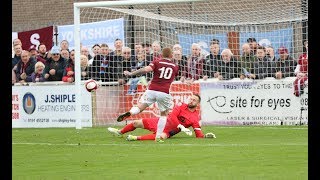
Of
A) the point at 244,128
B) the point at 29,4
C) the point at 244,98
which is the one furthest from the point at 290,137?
the point at 29,4

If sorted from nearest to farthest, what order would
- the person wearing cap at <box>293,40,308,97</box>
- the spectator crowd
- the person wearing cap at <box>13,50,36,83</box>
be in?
the person wearing cap at <box>293,40,308,97</box> → the spectator crowd → the person wearing cap at <box>13,50,36,83</box>

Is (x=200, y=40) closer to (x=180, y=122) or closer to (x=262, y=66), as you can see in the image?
(x=262, y=66)

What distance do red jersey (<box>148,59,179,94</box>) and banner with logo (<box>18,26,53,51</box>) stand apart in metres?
13.8

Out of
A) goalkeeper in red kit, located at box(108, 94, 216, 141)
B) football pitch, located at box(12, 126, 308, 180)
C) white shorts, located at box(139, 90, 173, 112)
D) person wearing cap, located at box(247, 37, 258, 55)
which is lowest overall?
football pitch, located at box(12, 126, 308, 180)

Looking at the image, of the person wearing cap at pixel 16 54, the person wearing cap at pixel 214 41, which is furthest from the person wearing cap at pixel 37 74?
the person wearing cap at pixel 214 41

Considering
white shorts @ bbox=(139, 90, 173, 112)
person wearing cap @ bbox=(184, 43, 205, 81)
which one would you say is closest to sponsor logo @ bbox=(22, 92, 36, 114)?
person wearing cap @ bbox=(184, 43, 205, 81)

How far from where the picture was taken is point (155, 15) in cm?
2486

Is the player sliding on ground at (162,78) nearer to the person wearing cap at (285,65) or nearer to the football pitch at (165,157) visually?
the football pitch at (165,157)

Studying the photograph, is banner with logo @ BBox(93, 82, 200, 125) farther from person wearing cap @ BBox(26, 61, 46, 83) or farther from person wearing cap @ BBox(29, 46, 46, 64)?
person wearing cap @ BBox(29, 46, 46, 64)

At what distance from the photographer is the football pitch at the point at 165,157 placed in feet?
36.4

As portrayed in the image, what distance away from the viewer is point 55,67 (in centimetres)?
2592

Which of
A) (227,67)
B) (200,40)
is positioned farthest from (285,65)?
(200,40)

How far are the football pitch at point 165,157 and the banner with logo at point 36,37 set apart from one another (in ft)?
38.8

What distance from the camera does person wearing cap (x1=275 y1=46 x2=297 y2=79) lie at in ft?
76.9
